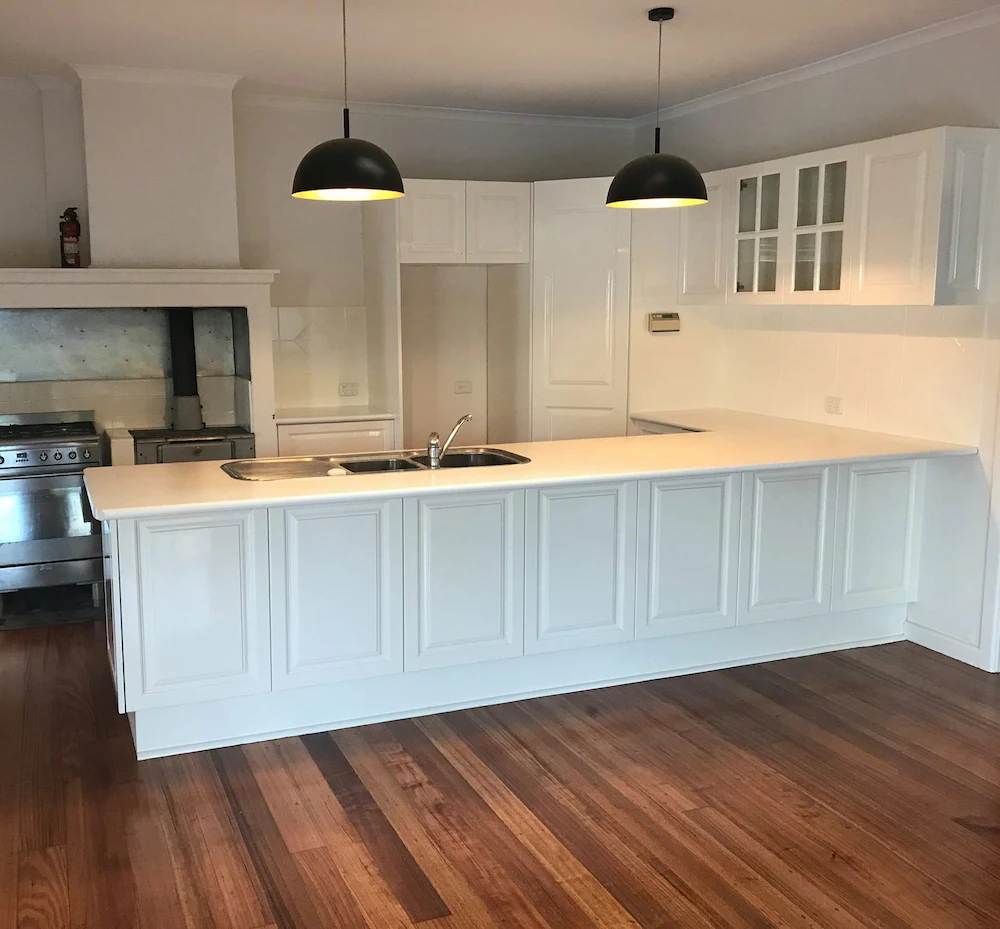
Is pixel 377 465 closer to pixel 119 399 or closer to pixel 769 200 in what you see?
pixel 119 399

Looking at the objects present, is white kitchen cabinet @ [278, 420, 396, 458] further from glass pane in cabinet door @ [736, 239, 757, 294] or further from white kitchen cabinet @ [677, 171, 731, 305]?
glass pane in cabinet door @ [736, 239, 757, 294]

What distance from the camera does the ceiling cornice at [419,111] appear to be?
5.45 metres

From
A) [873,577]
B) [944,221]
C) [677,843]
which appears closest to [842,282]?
[944,221]

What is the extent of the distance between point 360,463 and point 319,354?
193 cm

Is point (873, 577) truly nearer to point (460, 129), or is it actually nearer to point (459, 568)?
point (459, 568)

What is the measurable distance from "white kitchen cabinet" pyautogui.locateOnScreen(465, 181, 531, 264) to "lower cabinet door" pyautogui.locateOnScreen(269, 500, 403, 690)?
2448 mm

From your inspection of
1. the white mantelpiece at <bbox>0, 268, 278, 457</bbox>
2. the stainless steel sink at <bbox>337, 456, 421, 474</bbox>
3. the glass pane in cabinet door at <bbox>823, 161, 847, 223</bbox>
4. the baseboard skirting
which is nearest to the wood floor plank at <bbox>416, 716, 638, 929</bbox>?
the baseboard skirting

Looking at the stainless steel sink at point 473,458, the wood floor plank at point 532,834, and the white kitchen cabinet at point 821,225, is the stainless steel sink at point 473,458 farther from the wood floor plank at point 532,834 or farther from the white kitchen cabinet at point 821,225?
the white kitchen cabinet at point 821,225

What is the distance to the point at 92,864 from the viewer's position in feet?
8.82

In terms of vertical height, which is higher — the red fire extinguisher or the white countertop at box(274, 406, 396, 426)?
the red fire extinguisher

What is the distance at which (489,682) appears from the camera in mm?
3742

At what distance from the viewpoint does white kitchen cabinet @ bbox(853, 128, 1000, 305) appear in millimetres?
3807

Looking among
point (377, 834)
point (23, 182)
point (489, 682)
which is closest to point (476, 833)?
point (377, 834)

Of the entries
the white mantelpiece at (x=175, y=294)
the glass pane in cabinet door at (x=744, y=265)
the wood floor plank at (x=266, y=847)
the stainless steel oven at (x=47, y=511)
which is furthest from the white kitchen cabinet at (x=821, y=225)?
the stainless steel oven at (x=47, y=511)
